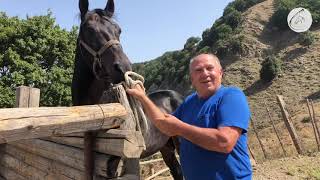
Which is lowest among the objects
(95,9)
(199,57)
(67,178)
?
(67,178)

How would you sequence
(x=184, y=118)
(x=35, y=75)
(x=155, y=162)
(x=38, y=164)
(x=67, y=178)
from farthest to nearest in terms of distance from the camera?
1. (x=35, y=75)
2. (x=155, y=162)
3. (x=38, y=164)
4. (x=67, y=178)
5. (x=184, y=118)

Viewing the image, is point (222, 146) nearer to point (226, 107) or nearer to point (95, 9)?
point (226, 107)

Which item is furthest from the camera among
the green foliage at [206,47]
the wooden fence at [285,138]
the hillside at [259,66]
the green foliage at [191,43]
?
the green foliage at [191,43]

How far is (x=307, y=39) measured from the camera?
50.4m

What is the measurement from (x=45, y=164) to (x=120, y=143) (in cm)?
173

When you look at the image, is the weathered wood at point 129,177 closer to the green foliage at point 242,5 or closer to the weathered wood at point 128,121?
Result: the weathered wood at point 128,121

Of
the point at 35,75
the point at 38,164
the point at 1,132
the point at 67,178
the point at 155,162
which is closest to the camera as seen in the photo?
the point at 1,132

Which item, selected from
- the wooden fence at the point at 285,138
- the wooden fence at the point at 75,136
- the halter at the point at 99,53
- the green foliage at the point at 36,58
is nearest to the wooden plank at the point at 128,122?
the wooden fence at the point at 75,136

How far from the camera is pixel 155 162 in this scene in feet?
48.7

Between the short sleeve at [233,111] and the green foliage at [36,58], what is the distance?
18.7m

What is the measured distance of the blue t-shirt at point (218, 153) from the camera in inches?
102

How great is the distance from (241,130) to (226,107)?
17cm

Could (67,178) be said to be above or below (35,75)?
below

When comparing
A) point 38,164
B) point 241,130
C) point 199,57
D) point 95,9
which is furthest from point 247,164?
point 95,9
